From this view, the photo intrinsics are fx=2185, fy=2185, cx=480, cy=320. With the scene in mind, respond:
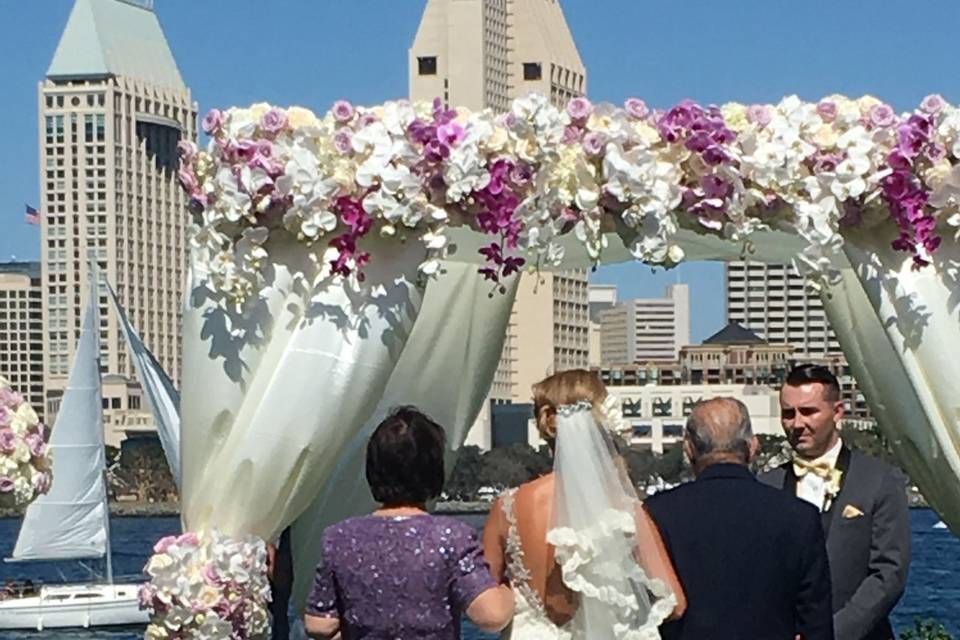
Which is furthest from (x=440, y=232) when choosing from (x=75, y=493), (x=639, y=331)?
(x=639, y=331)

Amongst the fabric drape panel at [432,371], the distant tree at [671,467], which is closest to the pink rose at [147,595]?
the fabric drape panel at [432,371]

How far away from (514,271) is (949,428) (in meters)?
1.54

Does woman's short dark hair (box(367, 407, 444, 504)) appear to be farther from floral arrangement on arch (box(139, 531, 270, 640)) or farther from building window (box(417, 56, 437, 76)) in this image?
building window (box(417, 56, 437, 76))

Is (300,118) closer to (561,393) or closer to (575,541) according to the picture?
(561,393)

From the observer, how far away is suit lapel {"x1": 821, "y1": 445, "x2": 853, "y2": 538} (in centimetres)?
615

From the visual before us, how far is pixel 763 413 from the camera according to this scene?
94.6 m

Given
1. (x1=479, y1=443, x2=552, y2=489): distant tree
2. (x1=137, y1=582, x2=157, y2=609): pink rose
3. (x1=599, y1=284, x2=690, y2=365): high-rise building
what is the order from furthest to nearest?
(x1=599, y1=284, x2=690, y2=365): high-rise building < (x1=479, y1=443, x2=552, y2=489): distant tree < (x1=137, y1=582, x2=157, y2=609): pink rose

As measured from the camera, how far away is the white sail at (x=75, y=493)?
3522 cm

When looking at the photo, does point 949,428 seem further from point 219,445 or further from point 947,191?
point 219,445

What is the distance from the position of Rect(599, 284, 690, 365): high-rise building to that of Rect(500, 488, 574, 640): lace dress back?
17854cm

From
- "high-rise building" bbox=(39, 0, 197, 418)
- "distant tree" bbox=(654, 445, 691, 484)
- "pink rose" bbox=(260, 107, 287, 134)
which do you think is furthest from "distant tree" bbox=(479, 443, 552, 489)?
"pink rose" bbox=(260, 107, 287, 134)

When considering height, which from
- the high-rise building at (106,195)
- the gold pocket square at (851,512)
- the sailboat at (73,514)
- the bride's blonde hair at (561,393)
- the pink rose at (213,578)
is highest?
the high-rise building at (106,195)

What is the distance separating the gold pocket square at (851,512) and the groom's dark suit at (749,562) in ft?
2.24

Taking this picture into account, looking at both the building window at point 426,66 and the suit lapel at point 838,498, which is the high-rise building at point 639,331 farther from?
the suit lapel at point 838,498
